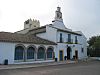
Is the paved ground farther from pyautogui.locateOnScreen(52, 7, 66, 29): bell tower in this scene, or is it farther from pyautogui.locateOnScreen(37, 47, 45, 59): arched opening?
pyautogui.locateOnScreen(52, 7, 66, 29): bell tower

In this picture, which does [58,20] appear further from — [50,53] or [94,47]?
[94,47]

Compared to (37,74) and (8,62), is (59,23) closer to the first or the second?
(8,62)

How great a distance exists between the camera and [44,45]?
91.9 ft

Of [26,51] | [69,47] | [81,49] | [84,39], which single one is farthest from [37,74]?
[84,39]

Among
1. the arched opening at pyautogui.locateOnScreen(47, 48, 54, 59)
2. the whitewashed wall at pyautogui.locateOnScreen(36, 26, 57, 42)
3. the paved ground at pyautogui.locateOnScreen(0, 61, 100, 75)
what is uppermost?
the whitewashed wall at pyautogui.locateOnScreen(36, 26, 57, 42)

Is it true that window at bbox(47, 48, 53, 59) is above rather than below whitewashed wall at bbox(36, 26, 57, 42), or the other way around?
below

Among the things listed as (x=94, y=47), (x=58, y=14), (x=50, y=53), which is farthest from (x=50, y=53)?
(x=94, y=47)

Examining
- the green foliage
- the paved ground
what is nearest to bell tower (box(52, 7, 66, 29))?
the green foliage

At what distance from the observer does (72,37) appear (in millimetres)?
35031

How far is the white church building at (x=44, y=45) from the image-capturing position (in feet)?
75.8

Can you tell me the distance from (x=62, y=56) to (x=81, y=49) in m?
8.61

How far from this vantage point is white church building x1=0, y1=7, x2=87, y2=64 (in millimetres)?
23109

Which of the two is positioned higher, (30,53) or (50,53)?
(30,53)

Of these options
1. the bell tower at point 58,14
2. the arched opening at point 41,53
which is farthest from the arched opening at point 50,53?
the bell tower at point 58,14
